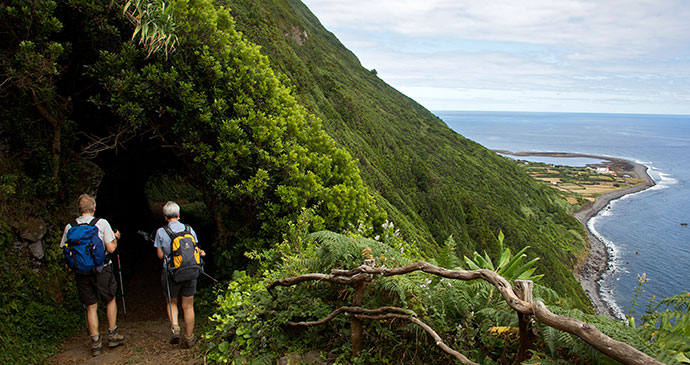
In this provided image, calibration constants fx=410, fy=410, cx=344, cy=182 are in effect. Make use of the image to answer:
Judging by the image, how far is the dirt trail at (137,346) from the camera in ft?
18.3

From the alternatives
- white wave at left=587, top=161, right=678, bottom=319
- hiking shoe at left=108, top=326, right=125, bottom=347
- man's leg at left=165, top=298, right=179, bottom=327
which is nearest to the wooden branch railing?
man's leg at left=165, top=298, right=179, bottom=327

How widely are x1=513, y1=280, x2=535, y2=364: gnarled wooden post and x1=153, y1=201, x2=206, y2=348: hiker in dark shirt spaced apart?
4.10m

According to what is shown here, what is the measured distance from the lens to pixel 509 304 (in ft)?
10.2

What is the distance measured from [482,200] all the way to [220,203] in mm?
48559

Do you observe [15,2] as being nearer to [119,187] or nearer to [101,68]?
[101,68]

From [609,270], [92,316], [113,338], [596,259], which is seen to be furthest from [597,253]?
[92,316]

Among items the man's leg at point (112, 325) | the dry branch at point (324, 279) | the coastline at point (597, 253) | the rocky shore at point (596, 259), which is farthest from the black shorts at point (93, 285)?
the rocky shore at point (596, 259)

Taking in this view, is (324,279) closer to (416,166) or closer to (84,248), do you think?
(84,248)

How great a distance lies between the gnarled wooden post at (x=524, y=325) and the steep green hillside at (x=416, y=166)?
1233cm

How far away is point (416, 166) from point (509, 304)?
39.3 meters

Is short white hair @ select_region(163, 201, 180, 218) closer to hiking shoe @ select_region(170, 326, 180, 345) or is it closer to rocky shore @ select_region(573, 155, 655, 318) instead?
hiking shoe @ select_region(170, 326, 180, 345)

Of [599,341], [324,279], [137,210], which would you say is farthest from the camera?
[137,210]

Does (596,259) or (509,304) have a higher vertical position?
(509,304)

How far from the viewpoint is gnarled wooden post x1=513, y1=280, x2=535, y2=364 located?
3.20 m
